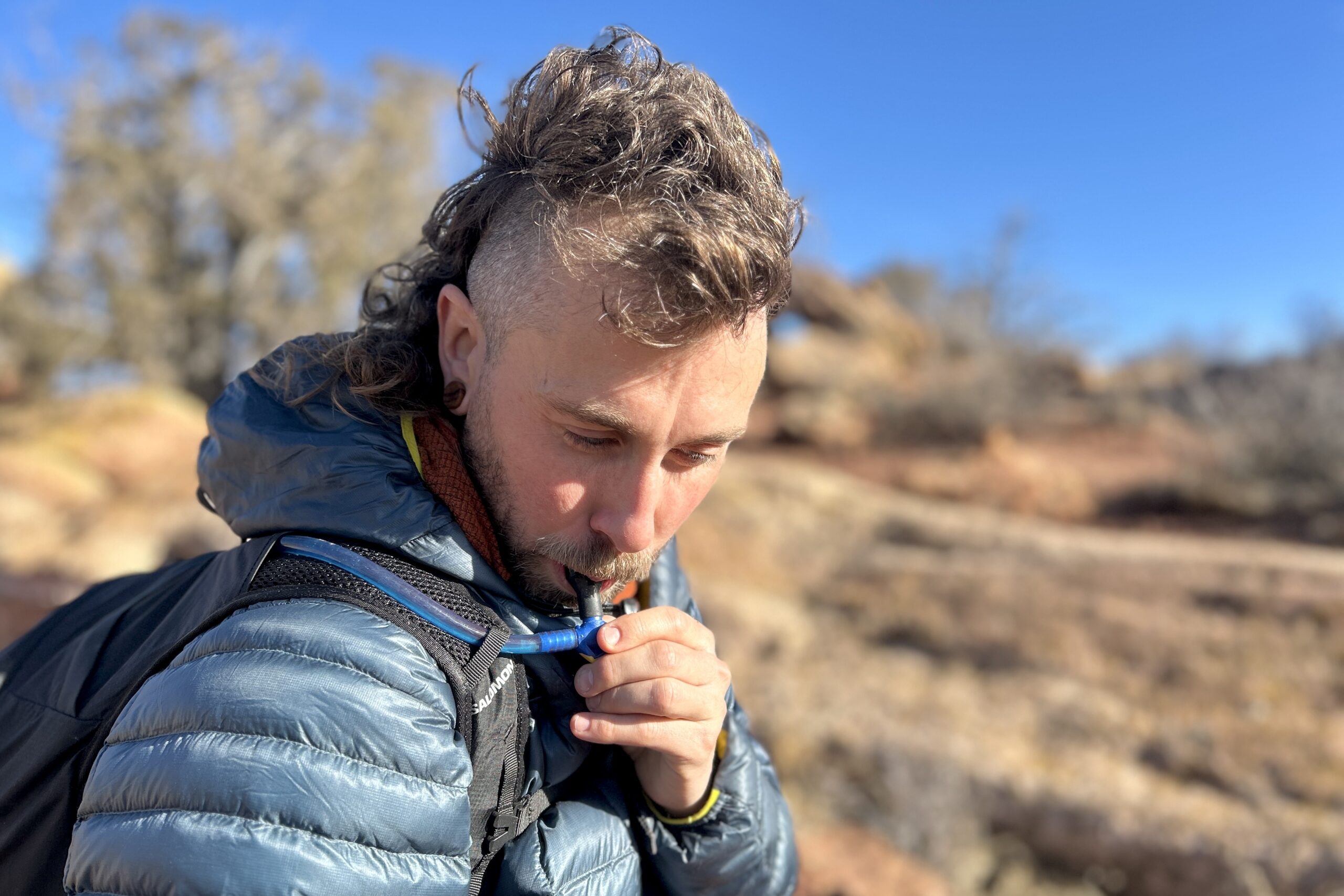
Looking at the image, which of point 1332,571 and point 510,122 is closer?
point 510,122

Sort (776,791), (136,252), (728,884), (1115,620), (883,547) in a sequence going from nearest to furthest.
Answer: (728,884)
(776,791)
(1115,620)
(883,547)
(136,252)

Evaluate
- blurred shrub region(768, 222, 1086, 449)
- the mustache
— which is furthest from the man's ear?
blurred shrub region(768, 222, 1086, 449)

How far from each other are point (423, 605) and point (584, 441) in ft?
1.02

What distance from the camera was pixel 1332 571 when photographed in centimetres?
698

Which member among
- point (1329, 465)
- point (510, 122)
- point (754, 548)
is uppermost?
point (1329, 465)

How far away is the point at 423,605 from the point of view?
111 cm

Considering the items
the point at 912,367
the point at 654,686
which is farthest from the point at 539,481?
the point at 912,367

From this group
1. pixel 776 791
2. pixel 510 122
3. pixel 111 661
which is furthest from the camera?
pixel 776 791

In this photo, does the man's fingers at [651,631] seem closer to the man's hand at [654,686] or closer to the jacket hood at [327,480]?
the man's hand at [654,686]

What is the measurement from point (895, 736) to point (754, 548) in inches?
150

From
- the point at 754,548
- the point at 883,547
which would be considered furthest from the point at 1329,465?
the point at 754,548

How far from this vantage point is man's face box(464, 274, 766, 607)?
1214 mm

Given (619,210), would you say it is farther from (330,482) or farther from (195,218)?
(195,218)

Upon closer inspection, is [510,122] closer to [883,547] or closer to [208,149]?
[883,547]
